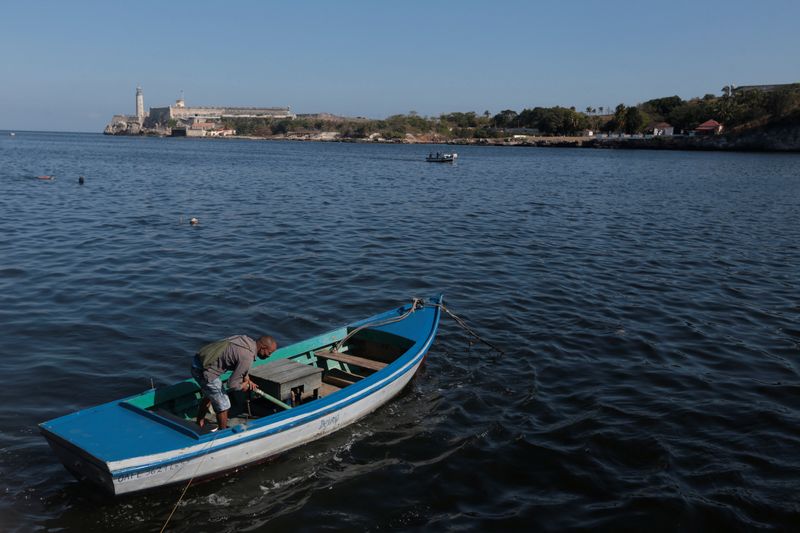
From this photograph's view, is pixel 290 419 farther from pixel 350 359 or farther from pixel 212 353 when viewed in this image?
pixel 350 359

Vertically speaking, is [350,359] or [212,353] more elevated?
[212,353]

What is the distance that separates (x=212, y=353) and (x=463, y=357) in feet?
24.2

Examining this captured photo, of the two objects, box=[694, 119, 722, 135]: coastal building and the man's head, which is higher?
box=[694, 119, 722, 135]: coastal building

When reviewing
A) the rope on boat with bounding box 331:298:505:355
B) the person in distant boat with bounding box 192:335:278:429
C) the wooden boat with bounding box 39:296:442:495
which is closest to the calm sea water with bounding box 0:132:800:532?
the rope on boat with bounding box 331:298:505:355

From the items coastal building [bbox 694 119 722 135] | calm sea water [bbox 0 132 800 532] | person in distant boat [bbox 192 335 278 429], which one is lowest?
calm sea water [bbox 0 132 800 532]

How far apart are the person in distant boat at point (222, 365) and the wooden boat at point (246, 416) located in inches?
19.6

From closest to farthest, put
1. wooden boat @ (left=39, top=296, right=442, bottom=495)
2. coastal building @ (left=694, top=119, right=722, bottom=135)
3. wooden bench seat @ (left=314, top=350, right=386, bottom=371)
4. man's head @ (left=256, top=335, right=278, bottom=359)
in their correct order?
wooden boat @ (left=39, top=296, right=442, bottom=495)
man's head @ (left=256, top=335, right=278, bottom=359)
wooden bench seat @ (left=314, top=350, right=386, bottom=371)
coastal building @ (left=694, top=119, right=722, bottom=135)

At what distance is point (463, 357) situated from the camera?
15359 millimetres

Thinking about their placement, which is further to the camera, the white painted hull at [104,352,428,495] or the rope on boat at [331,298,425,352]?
the rope on boat at [331,298,425,352]

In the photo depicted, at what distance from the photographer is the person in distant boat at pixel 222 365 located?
976 cm

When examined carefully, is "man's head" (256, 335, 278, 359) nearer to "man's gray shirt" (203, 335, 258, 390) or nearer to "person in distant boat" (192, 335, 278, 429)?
"person in distant boat" (192, 335, 278, 429)

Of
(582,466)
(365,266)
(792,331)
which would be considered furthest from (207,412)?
(792,331)

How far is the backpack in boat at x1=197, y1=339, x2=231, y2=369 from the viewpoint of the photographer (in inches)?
381

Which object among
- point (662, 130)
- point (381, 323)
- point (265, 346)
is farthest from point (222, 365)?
point (662, 130)
